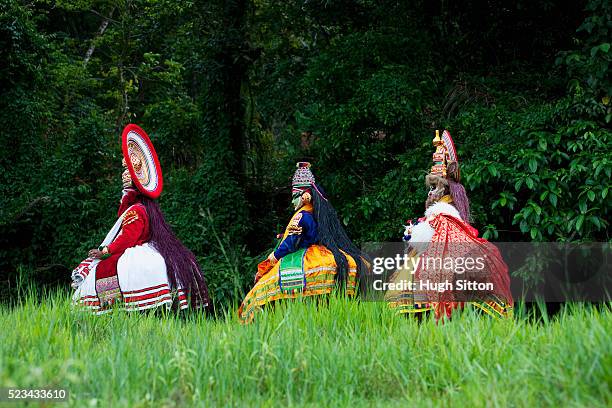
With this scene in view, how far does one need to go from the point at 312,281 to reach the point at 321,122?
318 centimetres

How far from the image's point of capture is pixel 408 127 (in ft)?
28.2

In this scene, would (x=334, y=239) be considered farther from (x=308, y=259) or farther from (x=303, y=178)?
(x=303, y=178)

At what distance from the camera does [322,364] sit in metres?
4.04

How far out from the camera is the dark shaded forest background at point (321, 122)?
7223mm

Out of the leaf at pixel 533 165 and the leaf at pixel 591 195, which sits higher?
the leaf at pixel 533 165

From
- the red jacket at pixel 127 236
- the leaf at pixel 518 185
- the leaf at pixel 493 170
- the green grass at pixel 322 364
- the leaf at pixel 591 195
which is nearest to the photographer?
the green grass at pixel 322 364

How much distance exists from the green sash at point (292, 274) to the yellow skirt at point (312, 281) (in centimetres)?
3

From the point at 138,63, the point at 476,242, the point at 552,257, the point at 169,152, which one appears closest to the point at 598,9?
the point at 552,257

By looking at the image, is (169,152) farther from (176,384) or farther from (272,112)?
(176,384)

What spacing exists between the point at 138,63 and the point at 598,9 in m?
8.73

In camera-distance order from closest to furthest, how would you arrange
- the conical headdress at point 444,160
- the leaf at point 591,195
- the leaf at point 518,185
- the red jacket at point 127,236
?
the conical headdress at point 444,160
the red jacket at point 127,236
the leaf at point 591,195
the leaf at point 518,185

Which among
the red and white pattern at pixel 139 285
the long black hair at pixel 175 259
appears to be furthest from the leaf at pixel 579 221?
the red and white pattern at pixel 139 285

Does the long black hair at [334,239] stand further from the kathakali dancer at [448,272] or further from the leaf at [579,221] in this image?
the leaf at [579,221]

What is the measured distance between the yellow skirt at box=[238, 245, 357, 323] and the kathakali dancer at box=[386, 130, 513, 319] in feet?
1.72
